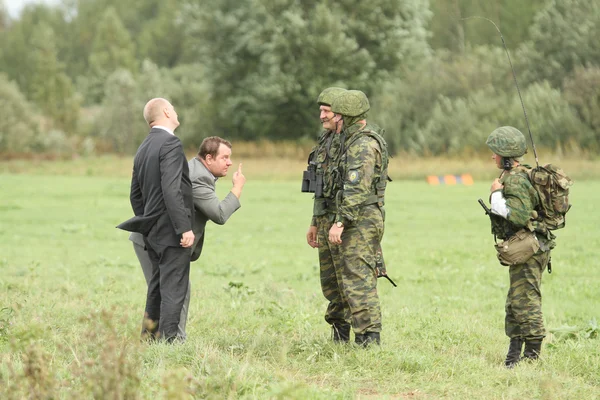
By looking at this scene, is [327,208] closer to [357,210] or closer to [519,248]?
[357,210]

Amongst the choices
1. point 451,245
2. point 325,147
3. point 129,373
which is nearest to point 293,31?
point 451,245

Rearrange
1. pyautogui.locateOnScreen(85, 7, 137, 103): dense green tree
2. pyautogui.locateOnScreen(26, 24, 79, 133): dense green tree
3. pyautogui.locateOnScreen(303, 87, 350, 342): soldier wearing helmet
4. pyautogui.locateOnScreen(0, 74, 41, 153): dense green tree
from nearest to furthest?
pyautogui.locateOnScreen(303, 87, 350, 342): soldier wearing helmet, pyautogui.locateOnScreen(0, 74, 41, 153): dense green tree, pyautogui.locateOnScreen(26, 24, 79, 133): dense green tree, pyautogui.locateOnScreen(85, 7, 137, 103): dense green tree

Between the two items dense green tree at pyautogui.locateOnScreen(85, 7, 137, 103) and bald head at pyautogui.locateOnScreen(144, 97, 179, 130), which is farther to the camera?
dense green tree at pyautogui.locateOnScreen(85, 7, 137, 103)

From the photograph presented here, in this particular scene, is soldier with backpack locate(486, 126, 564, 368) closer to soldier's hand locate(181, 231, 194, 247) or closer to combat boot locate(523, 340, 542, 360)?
combat boot locate(523, 340, 542, 360)

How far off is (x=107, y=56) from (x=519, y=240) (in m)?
84.4

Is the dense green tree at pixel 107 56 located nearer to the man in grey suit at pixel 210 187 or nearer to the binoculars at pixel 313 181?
the man in grey suit at pixel 210 187

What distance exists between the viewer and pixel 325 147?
7.55m

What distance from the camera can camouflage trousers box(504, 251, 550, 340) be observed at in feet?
23.6

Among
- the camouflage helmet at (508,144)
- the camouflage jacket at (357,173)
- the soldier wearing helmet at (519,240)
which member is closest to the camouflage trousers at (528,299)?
the soldier wearing helmet at (519,240)

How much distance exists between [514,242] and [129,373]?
4.00 m

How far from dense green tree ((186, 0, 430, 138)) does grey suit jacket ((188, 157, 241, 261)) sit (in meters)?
35.9

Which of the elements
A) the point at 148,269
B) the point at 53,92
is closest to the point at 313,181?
the point at 148,269

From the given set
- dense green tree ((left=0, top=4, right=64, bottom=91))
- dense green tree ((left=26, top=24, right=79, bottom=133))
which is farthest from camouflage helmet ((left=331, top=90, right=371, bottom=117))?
dense green tree ((left=0, top=4, right=64, bottom=91))

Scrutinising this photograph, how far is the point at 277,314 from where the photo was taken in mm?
9164
